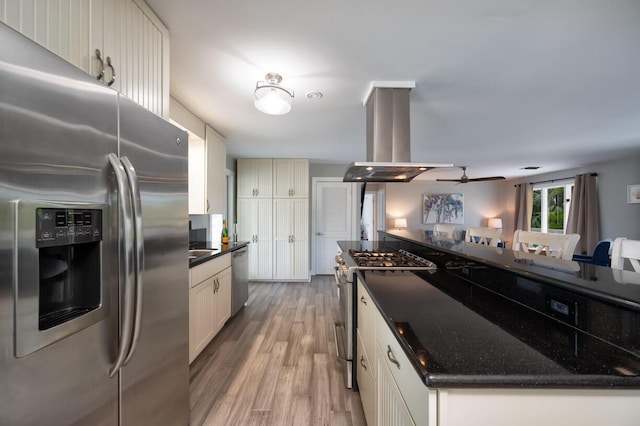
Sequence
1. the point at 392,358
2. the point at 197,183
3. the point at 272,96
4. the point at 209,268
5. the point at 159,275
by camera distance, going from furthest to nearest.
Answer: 1. the point at 197,183
2. the point at 209,268
3. the point at 272,96
4. the point at 159,275
5. the point at 392,358

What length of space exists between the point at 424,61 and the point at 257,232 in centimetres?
380

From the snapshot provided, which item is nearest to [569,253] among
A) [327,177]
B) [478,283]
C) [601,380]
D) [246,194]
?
[478,283]

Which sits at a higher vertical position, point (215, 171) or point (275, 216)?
point (215, 171)

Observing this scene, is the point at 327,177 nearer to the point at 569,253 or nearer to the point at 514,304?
the point at 569,253

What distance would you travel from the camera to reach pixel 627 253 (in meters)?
1.30

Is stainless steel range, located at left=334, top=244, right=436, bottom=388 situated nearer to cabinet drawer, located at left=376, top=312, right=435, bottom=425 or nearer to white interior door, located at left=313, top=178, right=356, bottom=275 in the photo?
cabinet drawer, located at left=376, top=312, right=435, bottom=425

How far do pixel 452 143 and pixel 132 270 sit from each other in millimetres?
4089

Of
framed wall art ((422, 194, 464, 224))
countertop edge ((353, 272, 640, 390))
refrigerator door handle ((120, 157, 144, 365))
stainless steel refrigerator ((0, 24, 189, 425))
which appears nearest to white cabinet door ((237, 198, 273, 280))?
stainless steel refrigerator ((0, 24, 189, 425))

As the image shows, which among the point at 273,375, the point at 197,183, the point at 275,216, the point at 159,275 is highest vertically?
the point at 197,183

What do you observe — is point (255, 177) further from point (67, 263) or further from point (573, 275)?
point (573, 275)

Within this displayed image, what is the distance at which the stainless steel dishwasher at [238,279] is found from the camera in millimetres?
2965

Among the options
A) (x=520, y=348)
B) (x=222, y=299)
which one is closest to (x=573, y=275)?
(x=520, y=348)

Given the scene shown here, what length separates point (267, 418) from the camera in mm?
1598

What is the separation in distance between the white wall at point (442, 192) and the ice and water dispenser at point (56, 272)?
22.9ft
